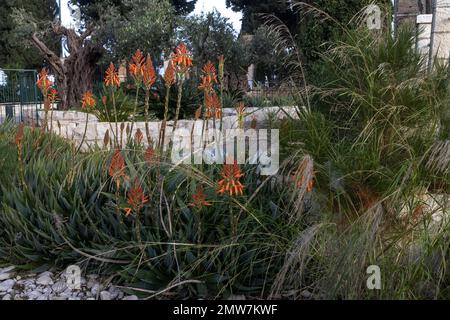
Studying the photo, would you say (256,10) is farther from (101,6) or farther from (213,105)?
(213,105)

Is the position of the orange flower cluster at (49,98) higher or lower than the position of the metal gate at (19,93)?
lower

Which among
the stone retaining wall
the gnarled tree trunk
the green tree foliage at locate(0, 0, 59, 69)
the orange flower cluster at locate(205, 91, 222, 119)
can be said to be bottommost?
the stone retaining wall

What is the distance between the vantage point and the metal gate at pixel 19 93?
10.0 m

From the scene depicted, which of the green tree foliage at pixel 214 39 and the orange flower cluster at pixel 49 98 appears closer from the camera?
the orange flower cluster at pixel 49 98

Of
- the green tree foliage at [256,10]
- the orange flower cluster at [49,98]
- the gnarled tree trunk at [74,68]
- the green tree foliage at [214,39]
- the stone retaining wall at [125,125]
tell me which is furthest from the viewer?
the green tree foliage at [256,10]

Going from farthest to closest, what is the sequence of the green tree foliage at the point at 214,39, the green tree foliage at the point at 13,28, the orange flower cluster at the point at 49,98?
1. the green tree foliage at the point at 13,28
2. the green tree foliage at the point at 214,39
3. the orange flower cluster at the point at 49,98

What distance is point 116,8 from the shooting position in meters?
19.8

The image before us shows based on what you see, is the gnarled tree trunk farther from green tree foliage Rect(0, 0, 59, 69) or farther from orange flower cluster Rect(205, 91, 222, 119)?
green tree foliage Rect(0, 0, 59, 69)

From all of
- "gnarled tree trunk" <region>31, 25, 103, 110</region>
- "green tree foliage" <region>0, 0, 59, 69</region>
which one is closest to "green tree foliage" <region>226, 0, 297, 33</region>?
"green tree foliage" <region>0, 0, 59, 69</region>

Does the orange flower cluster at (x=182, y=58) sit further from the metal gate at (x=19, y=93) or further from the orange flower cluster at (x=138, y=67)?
the metal gate at (x=19, y=93)

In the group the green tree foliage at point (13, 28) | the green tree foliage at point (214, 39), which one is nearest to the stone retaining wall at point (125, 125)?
the green tree foliage at point (214, 39)

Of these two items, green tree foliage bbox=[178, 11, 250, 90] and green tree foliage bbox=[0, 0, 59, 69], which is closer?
green tree foliage bbox=[178, 11, 250, 90]

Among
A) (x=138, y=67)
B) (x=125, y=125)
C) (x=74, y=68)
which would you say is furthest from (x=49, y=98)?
(x=74, y=68)

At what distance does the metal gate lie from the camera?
10.0 meters
